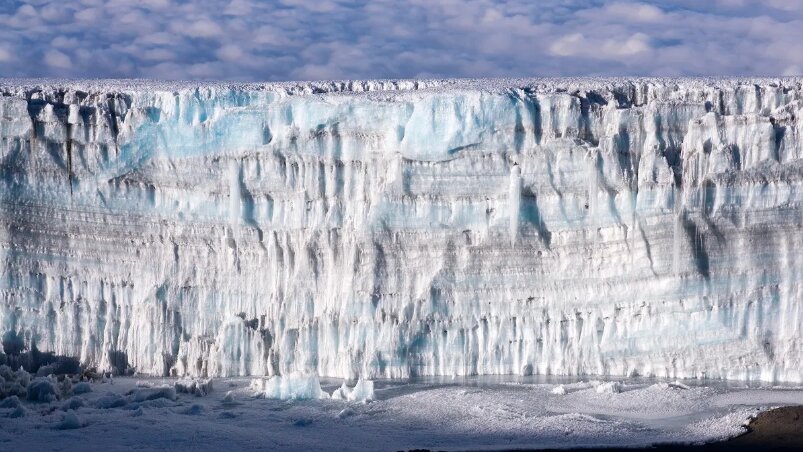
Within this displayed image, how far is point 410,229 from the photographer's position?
19.8m

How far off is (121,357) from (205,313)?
154 centimetres

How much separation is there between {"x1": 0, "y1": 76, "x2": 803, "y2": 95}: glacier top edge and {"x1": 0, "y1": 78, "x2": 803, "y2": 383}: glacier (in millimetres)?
119

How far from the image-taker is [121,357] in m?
20.2

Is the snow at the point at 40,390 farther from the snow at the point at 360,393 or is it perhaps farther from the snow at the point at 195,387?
the snow at the point at 360,393

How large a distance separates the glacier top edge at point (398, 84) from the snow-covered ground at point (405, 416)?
4874mm

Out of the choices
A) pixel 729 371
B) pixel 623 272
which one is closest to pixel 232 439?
pixel 623 272

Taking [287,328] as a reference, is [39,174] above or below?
above

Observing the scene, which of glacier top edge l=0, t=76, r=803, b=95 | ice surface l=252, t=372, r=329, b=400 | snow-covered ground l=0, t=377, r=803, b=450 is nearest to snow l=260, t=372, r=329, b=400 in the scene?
ice surface l=252, t=372, r=329, b=400

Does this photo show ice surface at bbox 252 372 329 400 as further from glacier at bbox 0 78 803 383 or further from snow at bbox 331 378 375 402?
glacier at bbox 0 78 803 383

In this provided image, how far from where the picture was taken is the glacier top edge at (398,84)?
20359mm

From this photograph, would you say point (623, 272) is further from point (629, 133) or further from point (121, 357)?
point (121, 357)

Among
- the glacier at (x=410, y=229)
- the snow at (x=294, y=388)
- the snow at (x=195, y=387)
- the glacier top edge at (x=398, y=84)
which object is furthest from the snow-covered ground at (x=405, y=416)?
the glacier top edge at (x=398, y=84)

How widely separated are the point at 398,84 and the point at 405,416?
20.9 feet

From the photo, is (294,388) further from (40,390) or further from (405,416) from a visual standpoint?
(40,390)
